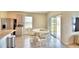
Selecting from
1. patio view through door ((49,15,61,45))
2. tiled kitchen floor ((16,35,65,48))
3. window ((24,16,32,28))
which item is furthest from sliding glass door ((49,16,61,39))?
window ((24,16,32,28))

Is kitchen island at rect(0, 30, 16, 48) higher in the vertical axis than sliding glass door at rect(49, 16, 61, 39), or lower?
lower

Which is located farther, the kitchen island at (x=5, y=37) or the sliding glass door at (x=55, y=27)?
the sliding glass door at (x=55, y=27)

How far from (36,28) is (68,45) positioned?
0.73 meters

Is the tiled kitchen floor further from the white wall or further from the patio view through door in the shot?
the white wall

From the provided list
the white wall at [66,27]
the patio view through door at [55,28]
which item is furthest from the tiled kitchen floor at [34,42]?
the white wall at [66,27]

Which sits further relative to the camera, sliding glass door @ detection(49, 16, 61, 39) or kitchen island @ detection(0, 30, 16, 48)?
sliding glass door @ detection(49, 16, 61, 39)

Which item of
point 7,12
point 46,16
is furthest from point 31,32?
point 7,12

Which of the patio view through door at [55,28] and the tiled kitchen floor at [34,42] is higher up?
the patio view through door at [55,28]

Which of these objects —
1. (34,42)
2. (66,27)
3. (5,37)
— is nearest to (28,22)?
(34,42)

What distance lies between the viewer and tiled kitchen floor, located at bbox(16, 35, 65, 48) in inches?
108

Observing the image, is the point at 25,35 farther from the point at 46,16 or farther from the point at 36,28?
the point at 46,16

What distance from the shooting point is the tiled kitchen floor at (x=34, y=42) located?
2754mm

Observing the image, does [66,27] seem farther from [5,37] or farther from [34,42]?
[5,37]

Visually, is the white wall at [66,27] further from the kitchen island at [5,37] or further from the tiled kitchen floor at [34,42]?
the kitchen island at [5,37]
